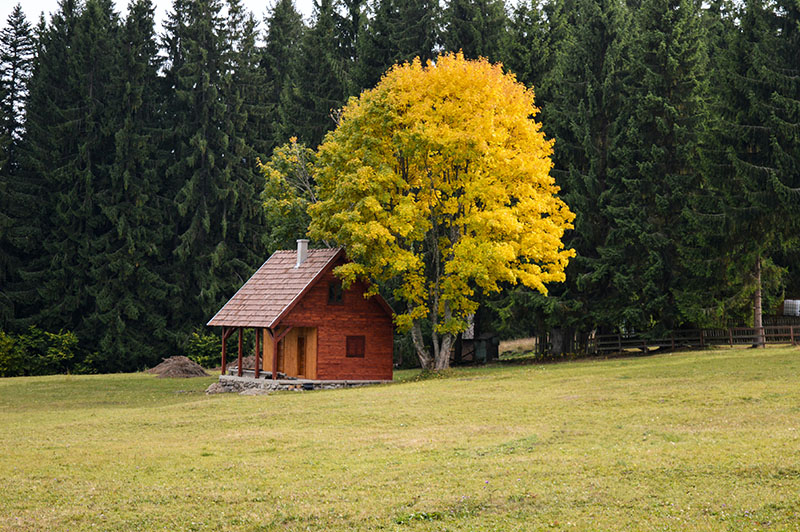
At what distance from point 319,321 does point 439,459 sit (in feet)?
66.8

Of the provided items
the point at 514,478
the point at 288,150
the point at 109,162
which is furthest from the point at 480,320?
the point at 514,478

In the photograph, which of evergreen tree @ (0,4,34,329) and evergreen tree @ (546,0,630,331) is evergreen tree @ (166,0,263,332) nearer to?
evergreen tree @ (0,4,34,329)

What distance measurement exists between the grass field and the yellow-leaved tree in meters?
7.13

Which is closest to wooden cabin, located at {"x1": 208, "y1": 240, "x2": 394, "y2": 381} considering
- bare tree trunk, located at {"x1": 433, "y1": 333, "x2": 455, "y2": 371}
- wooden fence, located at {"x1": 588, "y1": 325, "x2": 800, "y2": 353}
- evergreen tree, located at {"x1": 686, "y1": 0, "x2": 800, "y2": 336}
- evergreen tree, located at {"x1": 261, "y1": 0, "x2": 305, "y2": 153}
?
bare tree trunk, located at {"x1": 433, "y1": 333, "x2": 455, "y2": 371}

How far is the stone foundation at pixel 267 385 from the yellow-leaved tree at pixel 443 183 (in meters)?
3.68

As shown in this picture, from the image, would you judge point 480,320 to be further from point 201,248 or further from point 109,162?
point 109,162

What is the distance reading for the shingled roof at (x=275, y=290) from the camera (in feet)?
119

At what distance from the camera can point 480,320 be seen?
164 ft

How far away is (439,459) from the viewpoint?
17.2 metres

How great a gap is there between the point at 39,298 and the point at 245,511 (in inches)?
1885

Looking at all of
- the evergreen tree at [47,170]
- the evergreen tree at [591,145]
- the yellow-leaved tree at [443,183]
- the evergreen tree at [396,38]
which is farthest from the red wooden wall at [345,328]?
the evergreen tree at [47,170]

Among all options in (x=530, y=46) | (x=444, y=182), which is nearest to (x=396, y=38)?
(x=530, y=46)

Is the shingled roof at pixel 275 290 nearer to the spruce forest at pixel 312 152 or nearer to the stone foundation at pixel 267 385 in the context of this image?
the stone foundation at pixel 267 385

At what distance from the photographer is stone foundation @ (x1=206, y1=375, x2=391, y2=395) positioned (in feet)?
117
